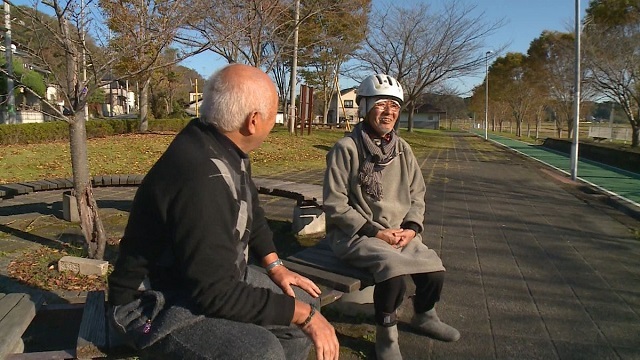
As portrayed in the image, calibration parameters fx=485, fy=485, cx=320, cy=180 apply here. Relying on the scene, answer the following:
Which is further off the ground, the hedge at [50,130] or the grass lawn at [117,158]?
the hedge at [50,130]

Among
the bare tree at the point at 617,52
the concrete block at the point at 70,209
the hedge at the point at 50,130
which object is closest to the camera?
the concrete block at the point at 70,209

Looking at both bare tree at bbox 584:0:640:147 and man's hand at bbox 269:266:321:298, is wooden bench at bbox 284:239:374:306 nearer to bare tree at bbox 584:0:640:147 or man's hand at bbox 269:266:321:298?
man's hand at bbox 269:266:321:298

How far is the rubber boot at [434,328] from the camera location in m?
2.85

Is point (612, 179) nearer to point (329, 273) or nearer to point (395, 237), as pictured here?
point (395, 237)

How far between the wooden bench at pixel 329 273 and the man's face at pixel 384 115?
2.72ft

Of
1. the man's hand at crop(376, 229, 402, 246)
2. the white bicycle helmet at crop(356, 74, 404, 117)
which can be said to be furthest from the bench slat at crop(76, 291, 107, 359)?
Result: the white bicycle helmet at crop(356, 74, 404, 117)

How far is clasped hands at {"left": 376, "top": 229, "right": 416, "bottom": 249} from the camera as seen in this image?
278 centimetres

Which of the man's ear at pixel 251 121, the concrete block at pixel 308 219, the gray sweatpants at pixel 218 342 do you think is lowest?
the concrete block at pixel 308 219

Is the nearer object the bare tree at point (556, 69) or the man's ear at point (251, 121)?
the man's ear at point (251, 121)

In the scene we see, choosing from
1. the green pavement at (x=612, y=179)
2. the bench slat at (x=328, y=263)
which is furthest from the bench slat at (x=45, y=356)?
the green pavement at (x=612, y=179)

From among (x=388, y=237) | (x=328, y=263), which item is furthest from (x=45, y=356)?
(x=388, y=237)

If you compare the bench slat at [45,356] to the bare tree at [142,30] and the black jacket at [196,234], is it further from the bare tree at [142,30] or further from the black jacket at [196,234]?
the bare tree at [142,30]

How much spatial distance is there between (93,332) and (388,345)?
4.71 feet

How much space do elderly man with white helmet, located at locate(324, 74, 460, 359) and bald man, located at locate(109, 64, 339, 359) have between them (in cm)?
103
